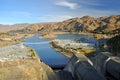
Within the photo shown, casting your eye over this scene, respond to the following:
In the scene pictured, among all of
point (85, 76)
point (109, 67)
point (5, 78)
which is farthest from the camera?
point (109, 67)

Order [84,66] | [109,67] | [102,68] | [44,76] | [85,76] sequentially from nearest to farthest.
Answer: [44,76], [85,76], [84,66], [109,67], [102,68]

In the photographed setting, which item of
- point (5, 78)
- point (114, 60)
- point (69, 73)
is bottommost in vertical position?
point (69, 73)

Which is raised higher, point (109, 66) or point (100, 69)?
point (109, 66)

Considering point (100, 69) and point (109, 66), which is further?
point (100, 69)

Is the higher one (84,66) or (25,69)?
(25,69)

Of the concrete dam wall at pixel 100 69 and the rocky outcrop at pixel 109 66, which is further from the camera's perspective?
the rocky outcrop at pixel 109 66

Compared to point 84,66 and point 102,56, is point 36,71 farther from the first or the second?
point 102,56

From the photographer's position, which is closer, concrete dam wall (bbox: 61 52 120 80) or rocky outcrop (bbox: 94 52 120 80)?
concrete dam wall (bbox: 61 52 120 80)

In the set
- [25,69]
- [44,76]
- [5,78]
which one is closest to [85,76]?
[44,76]

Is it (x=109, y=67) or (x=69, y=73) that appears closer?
(x=109, y=67)
